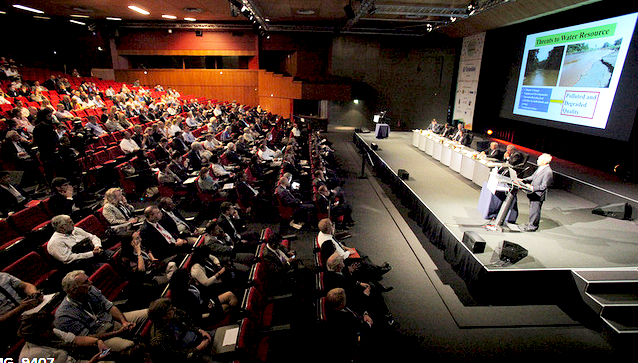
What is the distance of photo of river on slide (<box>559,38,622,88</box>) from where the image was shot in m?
7.28

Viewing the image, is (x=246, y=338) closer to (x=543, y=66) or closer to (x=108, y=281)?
(x=108, y=281)

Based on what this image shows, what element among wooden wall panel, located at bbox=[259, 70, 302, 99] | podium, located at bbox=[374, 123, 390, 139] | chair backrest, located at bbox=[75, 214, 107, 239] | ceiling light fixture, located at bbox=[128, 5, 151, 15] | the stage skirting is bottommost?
the stage skirting

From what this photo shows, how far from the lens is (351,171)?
951 cm

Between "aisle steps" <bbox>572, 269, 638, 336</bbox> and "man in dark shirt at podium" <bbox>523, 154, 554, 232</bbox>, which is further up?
"man in dark shirt at podium" <bbox>523, 154, 554, 232</bbox>

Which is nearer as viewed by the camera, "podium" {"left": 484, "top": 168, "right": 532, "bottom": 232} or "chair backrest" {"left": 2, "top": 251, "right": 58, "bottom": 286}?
"chair backrest" {"left": 2, "top": 251, "right": 58, "bottom": 286}

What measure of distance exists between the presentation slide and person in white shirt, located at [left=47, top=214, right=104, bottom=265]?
10.6 metres

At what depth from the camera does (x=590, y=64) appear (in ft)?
25.1

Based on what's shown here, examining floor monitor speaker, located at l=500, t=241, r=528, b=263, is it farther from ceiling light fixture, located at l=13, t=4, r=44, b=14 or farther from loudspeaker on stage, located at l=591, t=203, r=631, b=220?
ceiling light fixture, located at l=13, t=4, r=44, b=14

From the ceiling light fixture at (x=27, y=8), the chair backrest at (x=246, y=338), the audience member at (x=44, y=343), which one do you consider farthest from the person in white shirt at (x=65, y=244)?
the ceiling light fixture at (x=27, y=8)

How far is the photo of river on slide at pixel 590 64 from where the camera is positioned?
23.9ft

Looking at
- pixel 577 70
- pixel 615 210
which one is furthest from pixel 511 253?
pixel 577 70

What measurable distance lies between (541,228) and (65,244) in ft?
21.8

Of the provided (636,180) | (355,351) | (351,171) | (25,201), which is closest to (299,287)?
(355,351)

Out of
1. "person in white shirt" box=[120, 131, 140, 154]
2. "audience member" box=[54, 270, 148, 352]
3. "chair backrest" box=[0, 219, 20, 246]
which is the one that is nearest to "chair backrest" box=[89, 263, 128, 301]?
"audience member" box=[54, 270, 148, 352]
